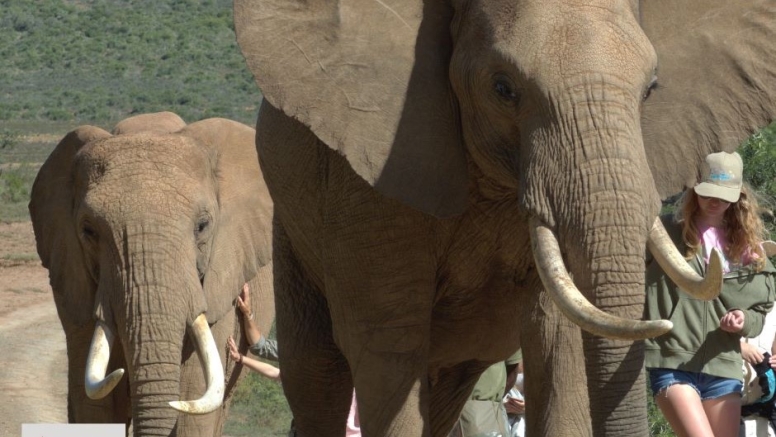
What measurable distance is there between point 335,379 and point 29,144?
3276 centimetres

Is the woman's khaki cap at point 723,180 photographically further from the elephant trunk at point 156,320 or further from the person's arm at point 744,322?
the elephant trunk at point 156,320

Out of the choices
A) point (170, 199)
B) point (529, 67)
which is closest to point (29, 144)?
point (170, 199)

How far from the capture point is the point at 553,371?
493 centimetres

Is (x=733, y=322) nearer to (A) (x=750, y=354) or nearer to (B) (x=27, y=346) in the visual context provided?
(A) (x=750, y=354)

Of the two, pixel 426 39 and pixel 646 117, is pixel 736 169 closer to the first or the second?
pixel 646 117

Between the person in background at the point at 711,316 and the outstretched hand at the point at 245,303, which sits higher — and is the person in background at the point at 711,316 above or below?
above

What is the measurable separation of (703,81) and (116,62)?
47295 mm

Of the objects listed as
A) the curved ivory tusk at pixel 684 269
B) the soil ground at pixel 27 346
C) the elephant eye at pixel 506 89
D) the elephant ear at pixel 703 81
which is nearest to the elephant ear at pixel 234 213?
the elephant ear at pixel 703 81

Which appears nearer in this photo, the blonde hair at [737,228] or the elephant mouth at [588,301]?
the elephant mouth at [588,301]

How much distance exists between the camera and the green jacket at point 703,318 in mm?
5574

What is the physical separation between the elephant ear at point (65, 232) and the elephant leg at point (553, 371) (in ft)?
8.19

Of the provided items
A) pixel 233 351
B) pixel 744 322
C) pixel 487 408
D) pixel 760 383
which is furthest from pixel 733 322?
pixel 233 351

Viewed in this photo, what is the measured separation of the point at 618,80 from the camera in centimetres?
416

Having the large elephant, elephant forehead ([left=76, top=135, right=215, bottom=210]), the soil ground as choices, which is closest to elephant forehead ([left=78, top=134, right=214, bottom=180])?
elephant forehead ([left=76, top=135, right=215, bottom=210])
